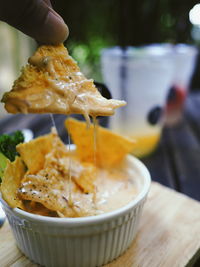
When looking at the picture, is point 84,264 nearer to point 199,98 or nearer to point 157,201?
point 157,201

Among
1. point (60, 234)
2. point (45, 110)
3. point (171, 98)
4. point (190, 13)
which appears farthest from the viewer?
point (171, 98)

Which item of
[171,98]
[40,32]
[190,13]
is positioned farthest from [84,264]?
[190,13]

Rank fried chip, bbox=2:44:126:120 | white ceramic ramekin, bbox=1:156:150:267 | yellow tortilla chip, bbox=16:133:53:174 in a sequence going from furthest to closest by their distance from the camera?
yellow tortilla chip, bbox=16:133:53:174
white ceramic ramekin, bbox=1:156:150:267
fried chip, bbox=2:44:126:120

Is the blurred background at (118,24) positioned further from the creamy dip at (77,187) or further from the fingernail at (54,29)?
the fingernail at (54,29)

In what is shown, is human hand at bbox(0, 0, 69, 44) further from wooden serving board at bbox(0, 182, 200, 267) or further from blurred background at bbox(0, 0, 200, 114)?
blurred background at bbox(0, 0, 200, 114)

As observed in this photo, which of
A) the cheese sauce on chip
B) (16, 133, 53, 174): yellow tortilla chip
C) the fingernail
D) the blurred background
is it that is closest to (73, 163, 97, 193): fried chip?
the cheese sauce on chip

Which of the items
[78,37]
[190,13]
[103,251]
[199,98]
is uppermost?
[190,13]

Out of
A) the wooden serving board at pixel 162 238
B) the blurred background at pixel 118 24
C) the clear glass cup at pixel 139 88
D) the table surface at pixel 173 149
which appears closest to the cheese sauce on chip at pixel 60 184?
the wooden serving board at pixel 162 238
